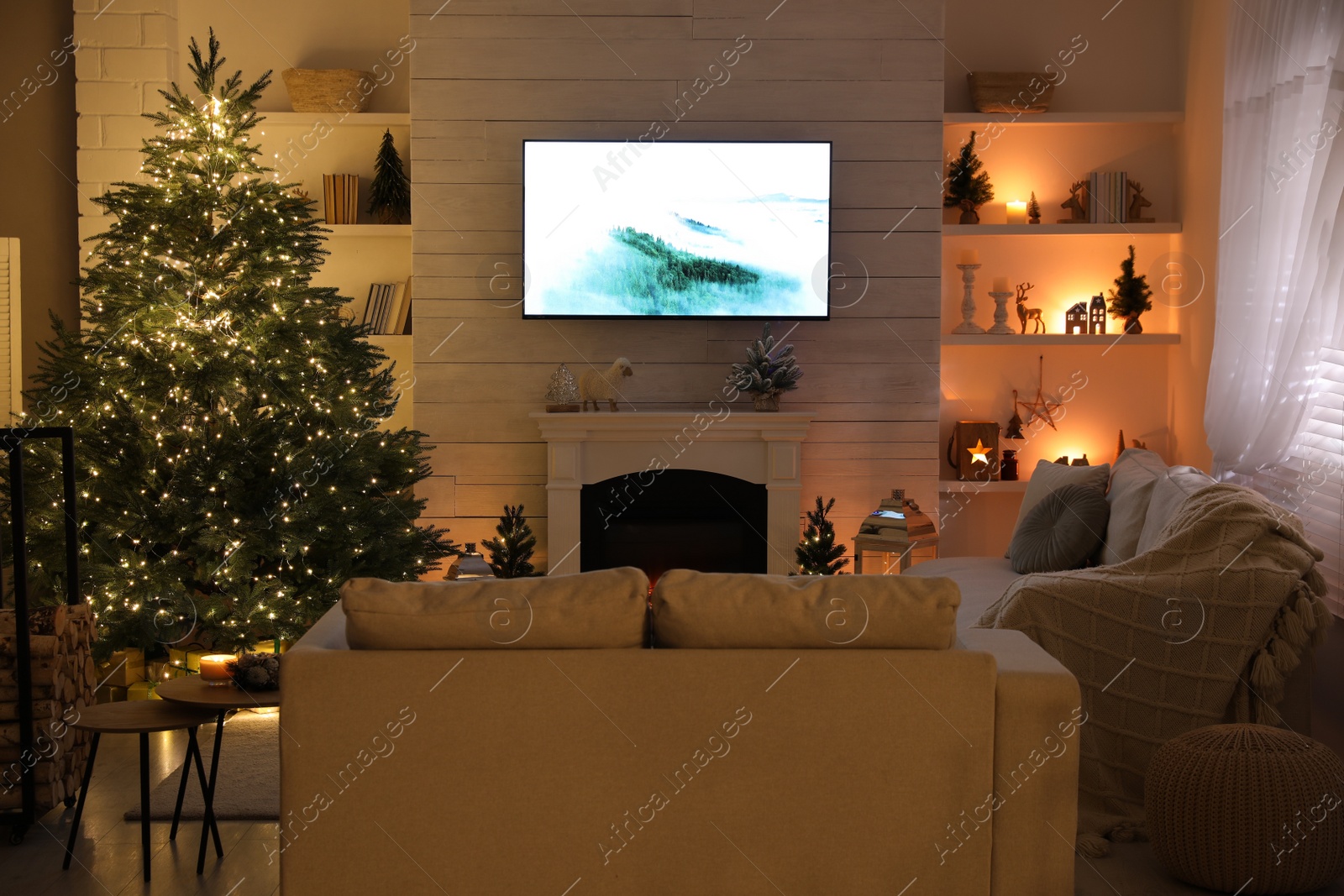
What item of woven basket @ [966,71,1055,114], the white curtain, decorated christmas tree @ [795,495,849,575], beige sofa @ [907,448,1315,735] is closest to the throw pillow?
beige sofa @ [907,448,1315,735]

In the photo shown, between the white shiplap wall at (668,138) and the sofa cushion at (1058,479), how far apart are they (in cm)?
88

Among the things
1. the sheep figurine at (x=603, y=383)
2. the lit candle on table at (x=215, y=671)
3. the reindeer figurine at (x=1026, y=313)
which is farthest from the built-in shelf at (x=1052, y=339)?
the lit candle on table at (x=215, y=671)

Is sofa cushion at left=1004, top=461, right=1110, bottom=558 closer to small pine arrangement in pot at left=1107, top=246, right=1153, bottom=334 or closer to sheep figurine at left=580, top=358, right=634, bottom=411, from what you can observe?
small pine arrangement in pot at left=1107, top=246, right=1153, bottom=334

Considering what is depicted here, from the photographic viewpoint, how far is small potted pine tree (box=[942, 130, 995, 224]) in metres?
5.10

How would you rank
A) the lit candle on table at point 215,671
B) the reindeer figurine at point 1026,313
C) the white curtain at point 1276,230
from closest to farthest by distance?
the lit candle on table at point 215,671 → the white curtain at point 1276,230 → the reindeer figurine at point 1026,313

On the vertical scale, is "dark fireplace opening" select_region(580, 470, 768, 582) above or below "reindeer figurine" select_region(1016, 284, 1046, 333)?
below

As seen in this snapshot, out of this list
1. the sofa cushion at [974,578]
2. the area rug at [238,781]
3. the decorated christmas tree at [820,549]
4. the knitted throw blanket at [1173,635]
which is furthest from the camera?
the decorated christmas tree at [820,549]

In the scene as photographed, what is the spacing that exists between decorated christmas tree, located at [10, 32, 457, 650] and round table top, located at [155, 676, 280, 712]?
1111 millimetres

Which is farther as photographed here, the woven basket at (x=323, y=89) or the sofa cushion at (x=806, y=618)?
the woven basket at (x=323, y=89)

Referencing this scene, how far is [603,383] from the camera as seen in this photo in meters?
4.82

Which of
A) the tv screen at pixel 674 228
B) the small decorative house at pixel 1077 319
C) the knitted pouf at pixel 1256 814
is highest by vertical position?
the tv screen at pixel 674 228

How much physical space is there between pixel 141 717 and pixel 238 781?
0.69m

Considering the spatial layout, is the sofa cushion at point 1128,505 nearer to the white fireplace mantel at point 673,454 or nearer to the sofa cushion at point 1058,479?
the sofa cushion at point 1058,479

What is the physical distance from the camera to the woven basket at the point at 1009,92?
5.04m
